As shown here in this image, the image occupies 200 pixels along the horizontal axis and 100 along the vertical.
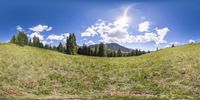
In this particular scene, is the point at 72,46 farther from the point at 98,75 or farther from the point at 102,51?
the point at 98,75

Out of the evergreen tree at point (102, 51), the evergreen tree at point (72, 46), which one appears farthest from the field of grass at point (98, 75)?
the evergreen tree at point (102, 51)

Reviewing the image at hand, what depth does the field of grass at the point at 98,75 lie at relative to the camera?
68125 millimetres

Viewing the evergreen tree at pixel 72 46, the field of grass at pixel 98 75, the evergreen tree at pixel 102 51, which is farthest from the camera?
the evergreen tree at pixel 102 51

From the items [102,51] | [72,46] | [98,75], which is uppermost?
[72,46]

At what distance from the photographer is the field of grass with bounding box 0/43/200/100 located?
68.1 metres

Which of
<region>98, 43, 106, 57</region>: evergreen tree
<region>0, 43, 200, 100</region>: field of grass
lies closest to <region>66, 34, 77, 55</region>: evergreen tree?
<region>0, 43, 200, 100</region>: field of grass

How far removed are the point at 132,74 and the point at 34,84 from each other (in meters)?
26.3

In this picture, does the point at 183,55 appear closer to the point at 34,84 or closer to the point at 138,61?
the point at 138,61

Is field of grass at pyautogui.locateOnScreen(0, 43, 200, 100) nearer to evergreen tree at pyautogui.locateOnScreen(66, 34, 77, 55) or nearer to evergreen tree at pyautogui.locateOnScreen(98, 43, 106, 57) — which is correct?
evergreen tree at pyautogui.locateOnScreen(66, 34, 77, 55)

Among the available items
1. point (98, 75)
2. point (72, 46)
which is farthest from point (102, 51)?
point (98, 75)

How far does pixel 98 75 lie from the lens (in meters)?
82.6

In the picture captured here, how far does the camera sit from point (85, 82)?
3031 inches

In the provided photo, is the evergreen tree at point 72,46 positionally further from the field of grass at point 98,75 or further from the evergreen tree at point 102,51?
the evergreen tree at point 102,51

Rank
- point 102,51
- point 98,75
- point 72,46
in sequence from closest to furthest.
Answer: point 98,75, point 72,46, point 102,51
